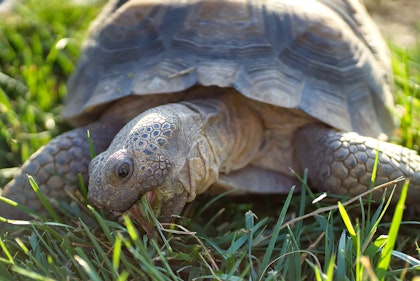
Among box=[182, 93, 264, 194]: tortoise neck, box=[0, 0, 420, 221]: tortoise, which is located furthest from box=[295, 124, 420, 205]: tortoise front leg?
box=[182, 93, 264, 194]: tortoise neck

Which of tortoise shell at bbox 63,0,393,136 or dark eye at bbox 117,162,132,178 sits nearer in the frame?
dark eye at bbox 117,162,132,178

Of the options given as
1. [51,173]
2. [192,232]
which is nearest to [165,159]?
[192,232]

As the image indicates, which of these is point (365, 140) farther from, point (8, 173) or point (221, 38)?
point (8, 173)

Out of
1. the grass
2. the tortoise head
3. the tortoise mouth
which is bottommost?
the grass

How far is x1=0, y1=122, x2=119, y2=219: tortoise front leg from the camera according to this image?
2754 mm

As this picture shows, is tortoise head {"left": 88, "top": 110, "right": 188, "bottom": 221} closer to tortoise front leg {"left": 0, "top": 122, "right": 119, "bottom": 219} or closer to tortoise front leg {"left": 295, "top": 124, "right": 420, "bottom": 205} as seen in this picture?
tortoise front leg {"left": 0, "top": 122, "right": 119, "bottom": 219}

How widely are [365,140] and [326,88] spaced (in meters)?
0.34

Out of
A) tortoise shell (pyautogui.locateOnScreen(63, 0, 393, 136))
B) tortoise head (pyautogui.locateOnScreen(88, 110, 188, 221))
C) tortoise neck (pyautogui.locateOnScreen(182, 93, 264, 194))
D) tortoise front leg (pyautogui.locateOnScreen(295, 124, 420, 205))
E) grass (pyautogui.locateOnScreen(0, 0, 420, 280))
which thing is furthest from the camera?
tortoise shell (pyautogui.locateOnScreen(63, 0, 393, 136))

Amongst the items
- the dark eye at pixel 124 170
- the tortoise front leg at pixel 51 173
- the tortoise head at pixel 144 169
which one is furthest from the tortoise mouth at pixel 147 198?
the tortoise front leg at pixel 51 173

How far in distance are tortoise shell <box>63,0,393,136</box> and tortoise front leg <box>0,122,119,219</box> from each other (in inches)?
11.4

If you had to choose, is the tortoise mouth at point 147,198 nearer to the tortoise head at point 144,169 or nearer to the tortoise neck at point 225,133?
the tortoise head at point 144,169

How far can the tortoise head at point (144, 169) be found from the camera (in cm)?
214

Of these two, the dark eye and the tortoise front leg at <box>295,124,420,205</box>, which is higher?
the dark eye

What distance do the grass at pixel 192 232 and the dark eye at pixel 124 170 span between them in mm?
144
